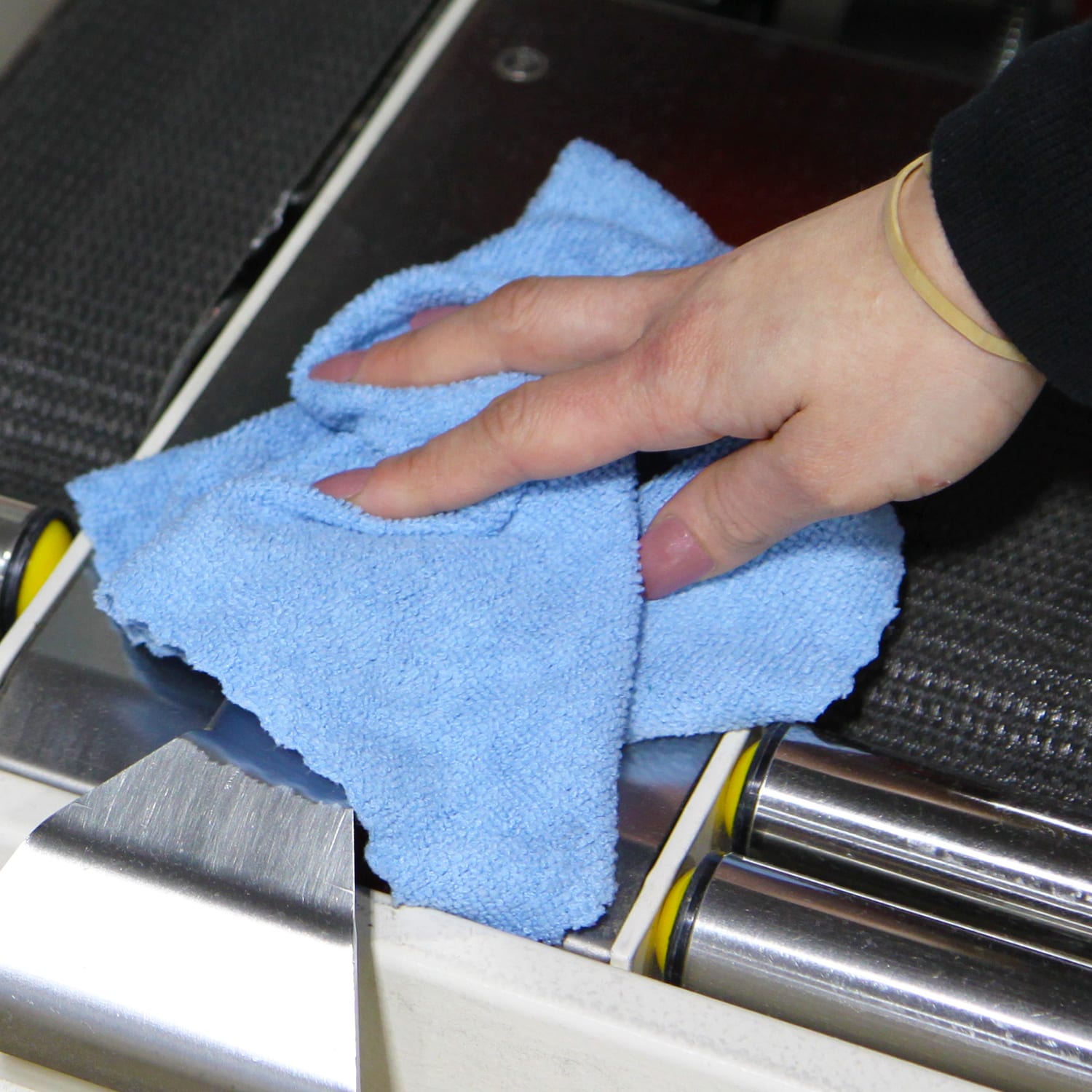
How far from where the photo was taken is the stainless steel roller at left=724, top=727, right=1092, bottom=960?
60cm

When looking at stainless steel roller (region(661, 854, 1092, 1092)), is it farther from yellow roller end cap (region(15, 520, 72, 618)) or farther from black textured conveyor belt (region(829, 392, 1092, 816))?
yellow roller end cap (region(15, 520, 72, 618))

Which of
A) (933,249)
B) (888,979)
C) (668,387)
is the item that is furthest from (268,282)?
(888,979)

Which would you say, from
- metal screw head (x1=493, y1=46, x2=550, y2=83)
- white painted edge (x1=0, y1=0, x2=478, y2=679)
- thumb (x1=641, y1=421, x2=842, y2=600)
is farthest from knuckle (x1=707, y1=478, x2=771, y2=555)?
metal screw head (x1=493, y1=46, x2=550, y2=83)

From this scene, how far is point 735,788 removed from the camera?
2.13ft

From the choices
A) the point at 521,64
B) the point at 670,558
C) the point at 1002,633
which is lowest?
the point at 1002,633

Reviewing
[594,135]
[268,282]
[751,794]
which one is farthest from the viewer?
[594,135]

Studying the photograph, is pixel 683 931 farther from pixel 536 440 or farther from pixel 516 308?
pixel 516 308

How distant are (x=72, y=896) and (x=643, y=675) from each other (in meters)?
0.31

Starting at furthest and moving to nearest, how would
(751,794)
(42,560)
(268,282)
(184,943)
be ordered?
1. (268,282)
2. (42,560)
3. (751,794)
4. (184,943)

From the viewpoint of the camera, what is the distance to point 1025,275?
0.55 meters

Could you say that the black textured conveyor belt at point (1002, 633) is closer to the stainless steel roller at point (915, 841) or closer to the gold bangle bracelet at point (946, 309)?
the stainless steel roller at point (915, 841)

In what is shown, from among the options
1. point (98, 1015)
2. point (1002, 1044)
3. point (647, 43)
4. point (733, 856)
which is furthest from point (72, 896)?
point (647, 43)

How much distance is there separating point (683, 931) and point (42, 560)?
451 mm

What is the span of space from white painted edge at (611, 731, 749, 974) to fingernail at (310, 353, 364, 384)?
1.11 feet
